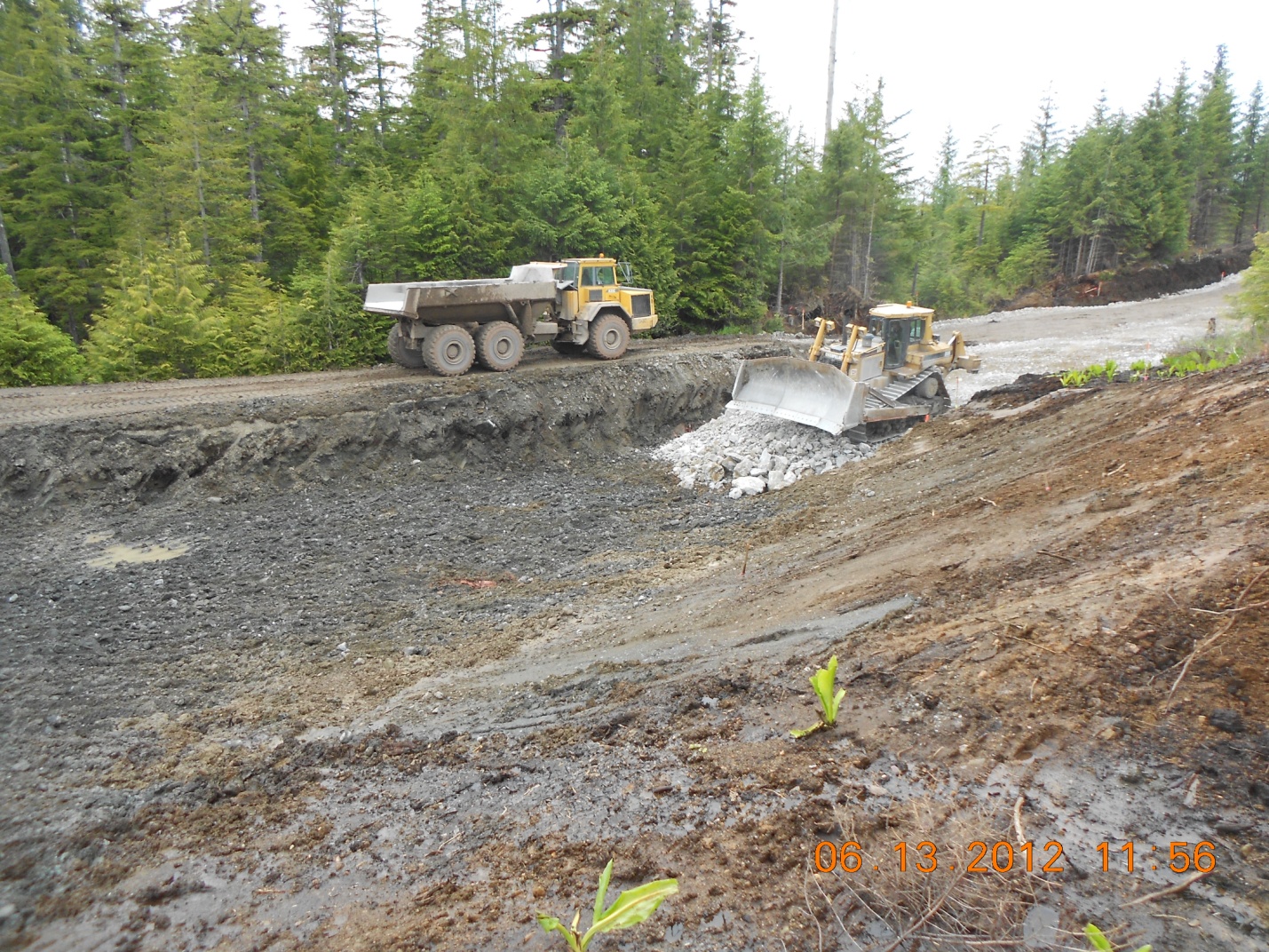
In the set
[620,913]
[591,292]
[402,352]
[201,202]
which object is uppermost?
[201,202]

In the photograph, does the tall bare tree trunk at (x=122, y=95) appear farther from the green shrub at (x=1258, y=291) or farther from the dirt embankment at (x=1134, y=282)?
the dirt embankment at (x=1134, y=282)

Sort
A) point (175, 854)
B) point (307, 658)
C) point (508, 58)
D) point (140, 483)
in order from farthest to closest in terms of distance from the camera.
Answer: point (508, 58) < point (140, 483) < point (307, 658) < point (175, 854)

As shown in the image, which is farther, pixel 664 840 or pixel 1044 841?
pixel 664 840

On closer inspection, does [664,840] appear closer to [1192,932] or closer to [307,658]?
[1192,932]

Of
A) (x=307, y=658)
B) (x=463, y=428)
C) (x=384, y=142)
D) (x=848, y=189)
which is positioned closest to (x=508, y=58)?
(x=384, y=142)

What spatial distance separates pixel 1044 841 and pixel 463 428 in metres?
11.1

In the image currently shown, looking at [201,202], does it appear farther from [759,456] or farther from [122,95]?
[759,456]

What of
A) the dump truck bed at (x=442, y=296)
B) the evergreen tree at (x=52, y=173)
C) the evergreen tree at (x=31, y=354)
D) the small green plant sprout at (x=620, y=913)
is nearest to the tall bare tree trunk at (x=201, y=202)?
the evergreen tree at (x=52, y=173)

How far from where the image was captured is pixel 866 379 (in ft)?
42.8

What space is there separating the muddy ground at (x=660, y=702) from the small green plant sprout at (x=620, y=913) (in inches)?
6.0

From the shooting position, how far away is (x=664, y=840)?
328 centimetres

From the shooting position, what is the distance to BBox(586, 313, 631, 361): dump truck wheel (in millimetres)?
15703

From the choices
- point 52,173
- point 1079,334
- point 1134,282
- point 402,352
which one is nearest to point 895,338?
point 402,352

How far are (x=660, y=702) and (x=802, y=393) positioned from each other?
9033 millimetres
